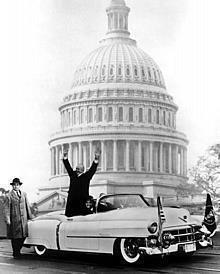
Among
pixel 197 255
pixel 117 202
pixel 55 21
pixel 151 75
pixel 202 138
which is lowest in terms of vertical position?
pixel 197 255

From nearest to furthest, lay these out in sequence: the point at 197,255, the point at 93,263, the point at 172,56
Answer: the point at 93,263
the point at 197,255
the point at 172,56

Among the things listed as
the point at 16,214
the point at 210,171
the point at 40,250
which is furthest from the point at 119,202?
the point at 210,171

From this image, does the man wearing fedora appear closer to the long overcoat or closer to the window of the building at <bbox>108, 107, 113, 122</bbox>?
the long overcoat

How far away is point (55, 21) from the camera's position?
62.7 ft

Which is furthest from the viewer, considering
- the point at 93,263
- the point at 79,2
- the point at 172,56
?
the point at 172,56

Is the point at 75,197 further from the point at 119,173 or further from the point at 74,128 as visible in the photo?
the point at 74,128

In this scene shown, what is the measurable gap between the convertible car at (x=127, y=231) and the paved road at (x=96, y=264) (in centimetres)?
20

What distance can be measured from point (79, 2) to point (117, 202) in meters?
10.3

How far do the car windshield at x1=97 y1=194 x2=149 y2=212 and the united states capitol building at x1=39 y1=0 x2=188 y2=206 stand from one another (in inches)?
2160

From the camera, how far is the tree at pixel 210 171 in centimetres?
3997

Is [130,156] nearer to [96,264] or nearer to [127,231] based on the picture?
[96,264]

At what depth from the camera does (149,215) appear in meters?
8.51

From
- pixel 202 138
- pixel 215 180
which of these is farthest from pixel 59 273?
pixel 215 180

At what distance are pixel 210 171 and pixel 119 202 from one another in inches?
1337
